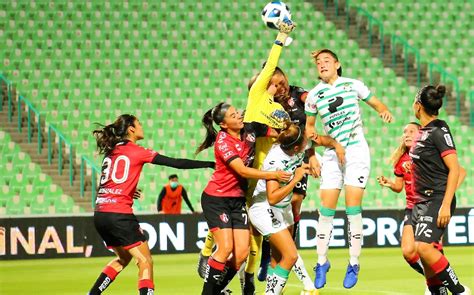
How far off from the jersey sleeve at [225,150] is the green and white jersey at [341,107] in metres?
1.05

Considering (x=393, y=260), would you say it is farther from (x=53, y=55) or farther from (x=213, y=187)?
(x=53, y=55)

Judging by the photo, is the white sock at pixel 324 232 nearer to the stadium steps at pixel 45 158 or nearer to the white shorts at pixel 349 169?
the white shorts at pixel 349 169

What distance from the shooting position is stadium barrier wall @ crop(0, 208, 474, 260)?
61.4 feet

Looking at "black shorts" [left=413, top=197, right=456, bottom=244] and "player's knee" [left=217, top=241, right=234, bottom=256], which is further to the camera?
"player's knee" [left=217, top=241, right=234, bottom=256]

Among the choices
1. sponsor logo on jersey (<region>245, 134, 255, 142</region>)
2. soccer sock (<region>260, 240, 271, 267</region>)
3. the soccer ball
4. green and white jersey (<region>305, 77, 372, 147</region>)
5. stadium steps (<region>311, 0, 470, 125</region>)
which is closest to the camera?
sponsor logo on jersey (<region>245, 134, 255, 142</region>)

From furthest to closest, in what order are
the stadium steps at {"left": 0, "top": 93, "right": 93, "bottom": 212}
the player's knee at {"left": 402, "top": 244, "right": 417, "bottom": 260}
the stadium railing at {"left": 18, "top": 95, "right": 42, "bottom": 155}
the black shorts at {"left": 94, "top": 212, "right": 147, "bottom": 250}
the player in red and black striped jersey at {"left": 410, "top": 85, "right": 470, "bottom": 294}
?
1. the stadium railing at {"left": 18, "top": 95, "right": 42, "bottom": 155}
2. the stadium steps at {"left": 0, "top": 93, "right": 93, "bottom": 212}
3. the black shorts at {"left": 94, "top": 212, "right": 147, "bottom": 250}
4. the player's knee at {"left": 402, "top": 244, "right": 417, "bottom": 260}
5. the player in red and black striped jersey at {"left": 410, "top": 85, "right": 470, "bottom": 294}

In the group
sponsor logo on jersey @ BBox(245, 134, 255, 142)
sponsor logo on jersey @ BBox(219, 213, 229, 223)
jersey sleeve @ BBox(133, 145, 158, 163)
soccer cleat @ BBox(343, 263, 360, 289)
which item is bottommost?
soccer cleat @ BBox(343, 263, 360, 289)

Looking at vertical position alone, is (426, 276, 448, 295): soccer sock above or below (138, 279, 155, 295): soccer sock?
above

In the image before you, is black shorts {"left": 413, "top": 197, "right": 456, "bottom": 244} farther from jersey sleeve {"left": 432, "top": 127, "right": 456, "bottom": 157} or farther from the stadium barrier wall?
the stadium barrier wall

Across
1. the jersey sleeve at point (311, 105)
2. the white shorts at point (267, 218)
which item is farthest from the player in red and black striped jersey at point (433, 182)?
the jersey sleeve at point (311, 105)

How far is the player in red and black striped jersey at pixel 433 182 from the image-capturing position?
369 inches

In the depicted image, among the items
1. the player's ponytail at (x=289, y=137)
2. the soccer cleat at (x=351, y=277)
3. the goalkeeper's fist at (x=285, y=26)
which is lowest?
the soccer cleat at (x=351, y=277)

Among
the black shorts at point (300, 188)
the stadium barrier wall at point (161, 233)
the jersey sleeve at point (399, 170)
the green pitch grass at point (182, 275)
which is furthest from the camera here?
the stadium barrier wall at point (161, 233)

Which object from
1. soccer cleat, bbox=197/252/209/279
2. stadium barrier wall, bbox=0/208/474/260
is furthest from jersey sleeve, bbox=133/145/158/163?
stadium barrier wall, bbox=0/208/474/260
